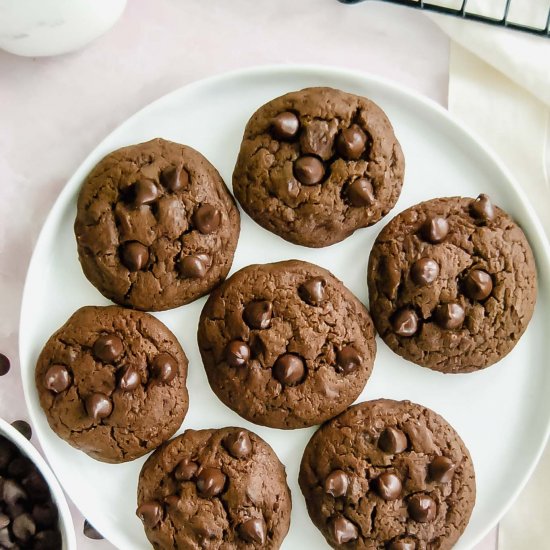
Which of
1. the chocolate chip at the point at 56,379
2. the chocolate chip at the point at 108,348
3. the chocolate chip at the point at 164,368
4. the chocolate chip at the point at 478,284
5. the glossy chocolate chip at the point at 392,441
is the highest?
the chocolate chip at the point at 478,284

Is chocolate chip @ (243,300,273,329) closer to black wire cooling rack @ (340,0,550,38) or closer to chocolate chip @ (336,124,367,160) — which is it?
chocolate chip @ (336,124,367,160)

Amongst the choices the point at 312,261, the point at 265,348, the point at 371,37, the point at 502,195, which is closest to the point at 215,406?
the point at 265,348

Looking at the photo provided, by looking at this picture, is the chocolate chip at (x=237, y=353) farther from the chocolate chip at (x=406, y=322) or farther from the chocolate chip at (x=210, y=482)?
the chocolate chip at (x=406, y=322)

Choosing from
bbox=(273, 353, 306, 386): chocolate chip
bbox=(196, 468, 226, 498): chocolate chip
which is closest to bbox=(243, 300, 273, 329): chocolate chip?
bbox=(273, 353, 306, 386): chocolate chip

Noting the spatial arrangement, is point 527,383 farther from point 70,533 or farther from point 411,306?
point 70,533

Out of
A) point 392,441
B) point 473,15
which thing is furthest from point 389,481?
point 473,15

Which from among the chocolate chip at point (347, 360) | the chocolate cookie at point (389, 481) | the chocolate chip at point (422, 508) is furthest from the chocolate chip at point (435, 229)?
the chocolate chip at point (422, 508)
